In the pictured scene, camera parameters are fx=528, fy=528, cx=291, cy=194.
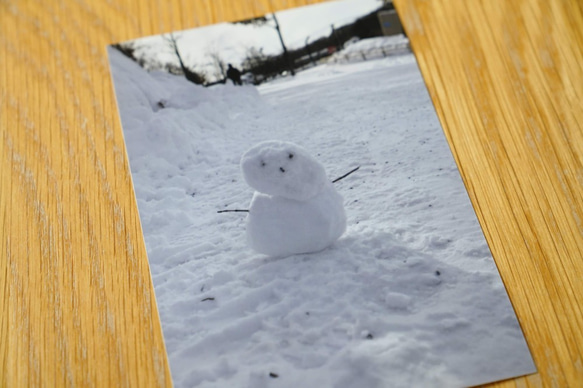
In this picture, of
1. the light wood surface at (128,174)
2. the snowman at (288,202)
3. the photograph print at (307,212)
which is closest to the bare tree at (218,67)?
the photograph print at (307,212)

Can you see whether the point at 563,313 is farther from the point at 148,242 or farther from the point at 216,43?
the point at 216,43

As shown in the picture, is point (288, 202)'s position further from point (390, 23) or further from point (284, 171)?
point (390, 23)

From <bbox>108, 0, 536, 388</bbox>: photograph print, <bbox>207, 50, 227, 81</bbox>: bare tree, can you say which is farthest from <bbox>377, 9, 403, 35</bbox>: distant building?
<bbox>207, 50, 227, 81</bbox>: bare tree

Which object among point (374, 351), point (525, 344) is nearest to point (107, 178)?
point (374, 351)

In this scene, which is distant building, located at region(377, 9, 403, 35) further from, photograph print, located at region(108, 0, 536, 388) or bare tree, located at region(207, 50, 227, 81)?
bare tree, located at region(207, 50, 227, 81)

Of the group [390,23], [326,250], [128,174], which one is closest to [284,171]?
[326,250]

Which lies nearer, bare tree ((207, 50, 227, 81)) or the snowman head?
the snowman head
